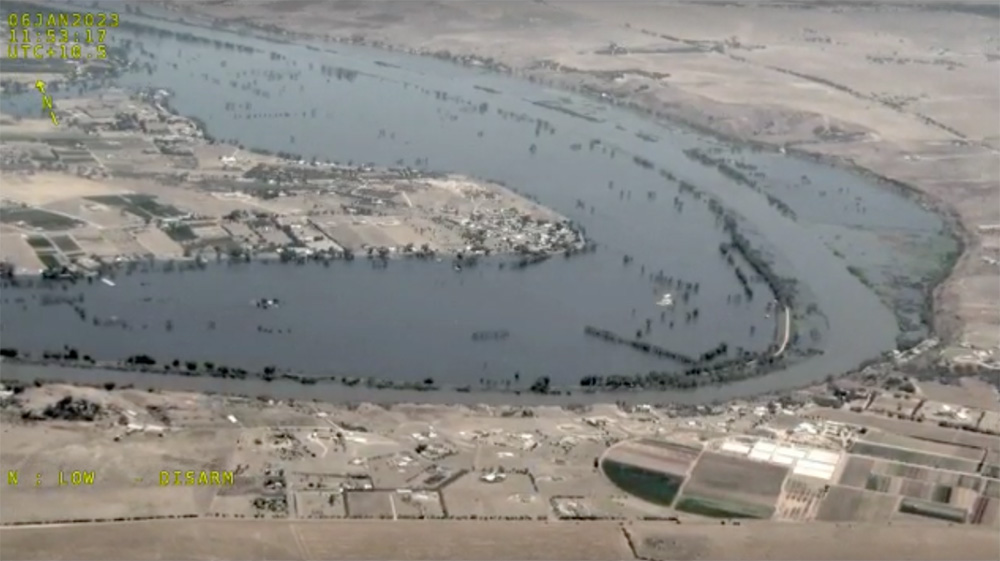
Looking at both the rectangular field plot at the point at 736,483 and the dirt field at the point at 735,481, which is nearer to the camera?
the rectangular field plot at the point at 736,483

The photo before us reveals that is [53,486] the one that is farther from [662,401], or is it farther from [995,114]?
[995,114]

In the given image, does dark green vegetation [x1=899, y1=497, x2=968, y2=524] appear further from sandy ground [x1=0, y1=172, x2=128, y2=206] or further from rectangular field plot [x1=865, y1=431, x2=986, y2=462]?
sandy ground [x1=0, y1=172, x2=128, y2=206]

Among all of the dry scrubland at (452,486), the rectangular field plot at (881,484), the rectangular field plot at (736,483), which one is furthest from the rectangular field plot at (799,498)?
the rectangular field plot at (881,484)

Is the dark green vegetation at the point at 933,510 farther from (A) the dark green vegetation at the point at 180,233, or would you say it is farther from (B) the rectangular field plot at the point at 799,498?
(A) the dark green vegetation at the point at 180,233


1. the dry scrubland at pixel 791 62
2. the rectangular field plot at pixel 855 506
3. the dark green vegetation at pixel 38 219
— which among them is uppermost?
the dry scrubland at pixel 791 62

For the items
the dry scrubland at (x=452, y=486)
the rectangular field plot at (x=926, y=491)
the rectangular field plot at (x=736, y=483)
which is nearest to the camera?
the dry scrubland at (x=452, y=486)

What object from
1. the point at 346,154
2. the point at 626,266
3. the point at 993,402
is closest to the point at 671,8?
the point at 346,154

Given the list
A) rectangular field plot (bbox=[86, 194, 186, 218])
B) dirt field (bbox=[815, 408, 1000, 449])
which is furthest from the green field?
dirt field (bbox=[815, 408, 1000, 449])
